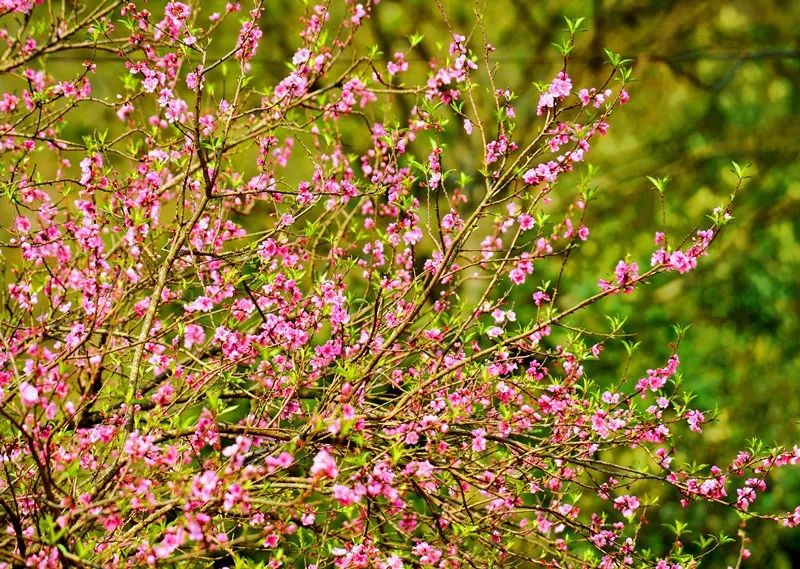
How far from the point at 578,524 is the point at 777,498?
7.55 metres

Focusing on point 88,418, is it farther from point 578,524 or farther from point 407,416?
point 578,524

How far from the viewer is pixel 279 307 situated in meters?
4.50

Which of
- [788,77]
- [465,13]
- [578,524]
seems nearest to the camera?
[578,524]

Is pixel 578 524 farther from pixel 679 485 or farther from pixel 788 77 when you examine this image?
pixel 788 77

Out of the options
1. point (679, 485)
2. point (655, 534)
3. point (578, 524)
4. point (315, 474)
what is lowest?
point (315, 474)

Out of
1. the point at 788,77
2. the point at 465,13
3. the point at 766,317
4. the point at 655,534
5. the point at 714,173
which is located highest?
the point at 788,77

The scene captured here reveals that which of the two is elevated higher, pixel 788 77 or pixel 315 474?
pixel 788 77

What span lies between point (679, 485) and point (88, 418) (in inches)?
120

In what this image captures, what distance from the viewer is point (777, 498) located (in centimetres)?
1056

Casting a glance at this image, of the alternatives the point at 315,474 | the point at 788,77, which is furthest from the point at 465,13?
the point at 315,474

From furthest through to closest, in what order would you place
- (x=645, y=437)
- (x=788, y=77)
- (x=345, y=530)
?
(x=788, y=77)
(x=645, y=437)
(x=345, y=530)

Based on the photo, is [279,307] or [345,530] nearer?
[345,530]

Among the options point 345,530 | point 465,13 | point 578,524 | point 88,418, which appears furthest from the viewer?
point 465,13

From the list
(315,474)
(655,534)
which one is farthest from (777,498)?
(315,474)
